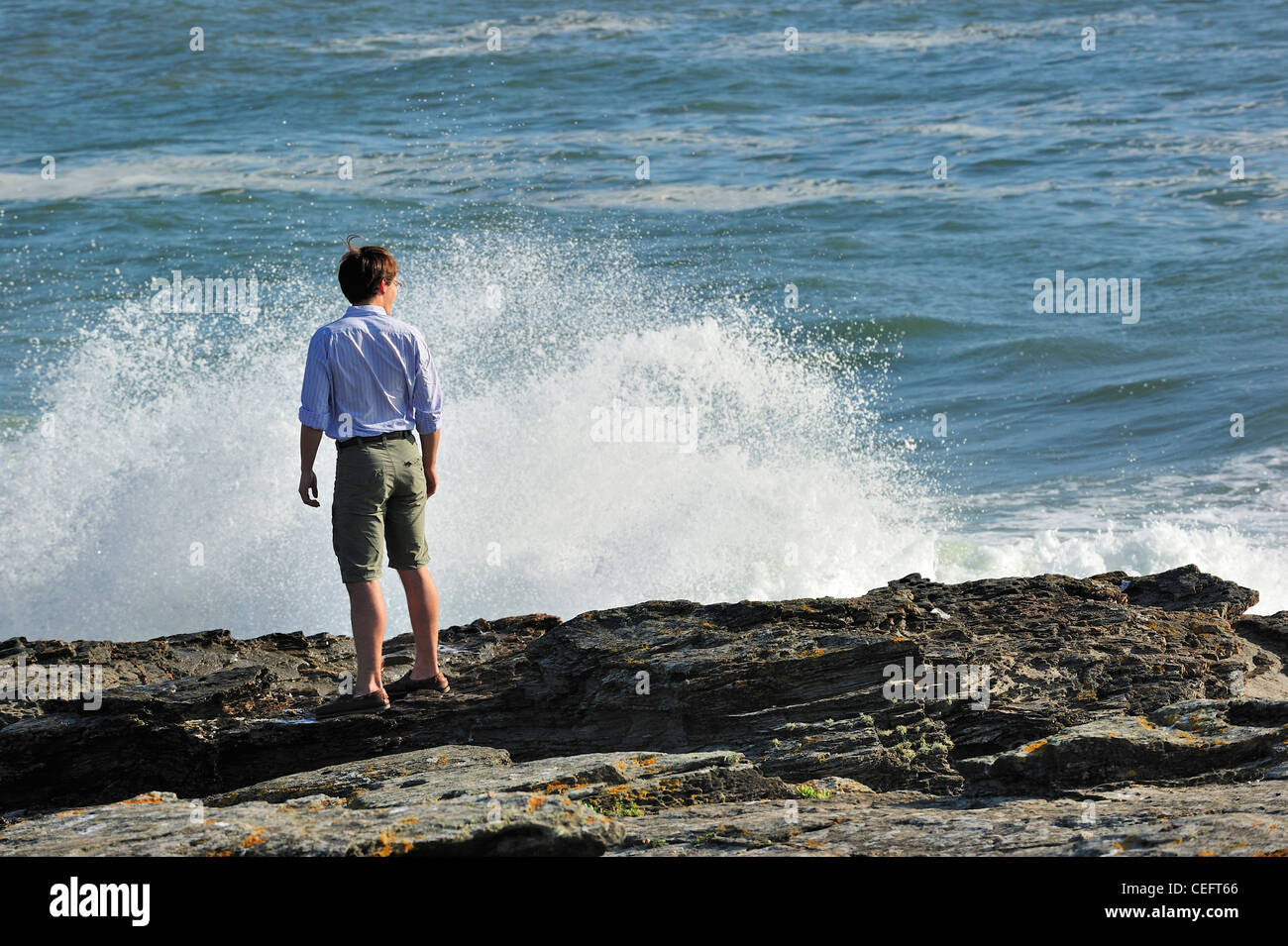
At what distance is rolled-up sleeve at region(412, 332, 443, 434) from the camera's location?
16.7 ft

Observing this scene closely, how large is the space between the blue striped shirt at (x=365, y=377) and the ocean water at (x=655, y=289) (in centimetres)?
388

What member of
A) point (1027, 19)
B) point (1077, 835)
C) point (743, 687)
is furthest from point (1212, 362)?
point (1027, 19)

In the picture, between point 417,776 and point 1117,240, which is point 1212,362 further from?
point 417,776

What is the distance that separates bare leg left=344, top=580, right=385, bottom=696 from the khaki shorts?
0.05m

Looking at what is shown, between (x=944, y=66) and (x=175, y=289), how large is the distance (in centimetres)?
1420

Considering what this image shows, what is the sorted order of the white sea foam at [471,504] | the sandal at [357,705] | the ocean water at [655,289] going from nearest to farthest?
the sandal at [357,705] → the white sea foam at [471,504] → the ocean water at [655,289]

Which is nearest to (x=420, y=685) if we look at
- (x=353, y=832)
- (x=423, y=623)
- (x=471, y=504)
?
(x=423, y=623)

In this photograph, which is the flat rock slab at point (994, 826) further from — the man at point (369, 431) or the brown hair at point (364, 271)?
the brown hair at point (364, 271)

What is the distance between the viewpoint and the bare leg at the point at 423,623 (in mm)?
5164

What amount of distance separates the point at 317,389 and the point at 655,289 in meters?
11.0

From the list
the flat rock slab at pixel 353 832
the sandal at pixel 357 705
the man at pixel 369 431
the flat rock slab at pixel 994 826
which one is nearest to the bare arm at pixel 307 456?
the man at pixel 369 431

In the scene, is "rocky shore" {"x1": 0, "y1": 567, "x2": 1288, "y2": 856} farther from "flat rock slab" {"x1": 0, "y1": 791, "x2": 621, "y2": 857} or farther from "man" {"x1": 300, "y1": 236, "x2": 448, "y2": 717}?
"man" {"x1": 300, "y1": 236, "x2": 448, "y2": 717}

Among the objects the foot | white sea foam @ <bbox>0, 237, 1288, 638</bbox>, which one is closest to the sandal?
the foot

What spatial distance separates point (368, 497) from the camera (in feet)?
16.5
